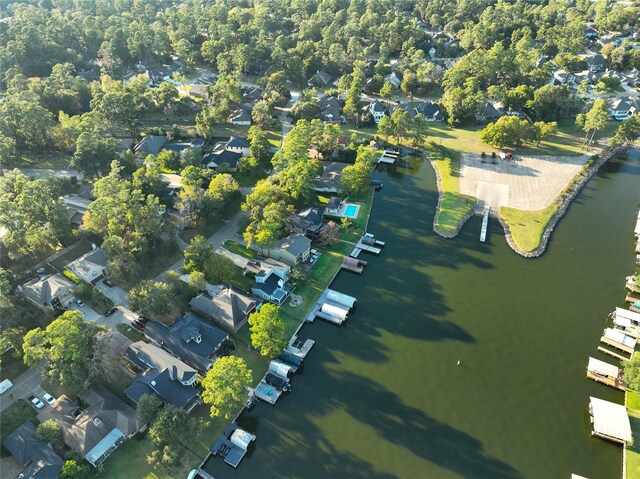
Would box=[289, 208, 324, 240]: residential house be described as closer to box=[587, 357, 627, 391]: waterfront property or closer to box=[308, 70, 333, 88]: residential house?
box=[587, 357, 627, 391]: waterfront property

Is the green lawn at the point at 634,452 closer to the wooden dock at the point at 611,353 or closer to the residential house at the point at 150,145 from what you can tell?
the wooden dock at the point at 611,353

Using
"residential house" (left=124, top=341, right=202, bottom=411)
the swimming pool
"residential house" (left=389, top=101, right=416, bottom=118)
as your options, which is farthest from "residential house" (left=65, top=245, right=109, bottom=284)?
"residential house" (left=389, top=101, right=416, bottom=118)

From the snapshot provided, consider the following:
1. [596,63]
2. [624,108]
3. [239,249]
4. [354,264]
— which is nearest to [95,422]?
[239,249]

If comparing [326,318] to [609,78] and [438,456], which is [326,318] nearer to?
[438,456]

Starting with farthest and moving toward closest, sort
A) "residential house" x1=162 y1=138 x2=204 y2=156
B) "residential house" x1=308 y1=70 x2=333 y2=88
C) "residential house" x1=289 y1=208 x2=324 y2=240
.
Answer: "residential house" x1=308 y1=70 x2=333 y2=88
"residential house" x1=162 y1=138 x2=204 y2=156
"residential house" x1=289 y1=208 x2=324 y2=240

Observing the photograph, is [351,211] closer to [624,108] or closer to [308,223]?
[308,223]
